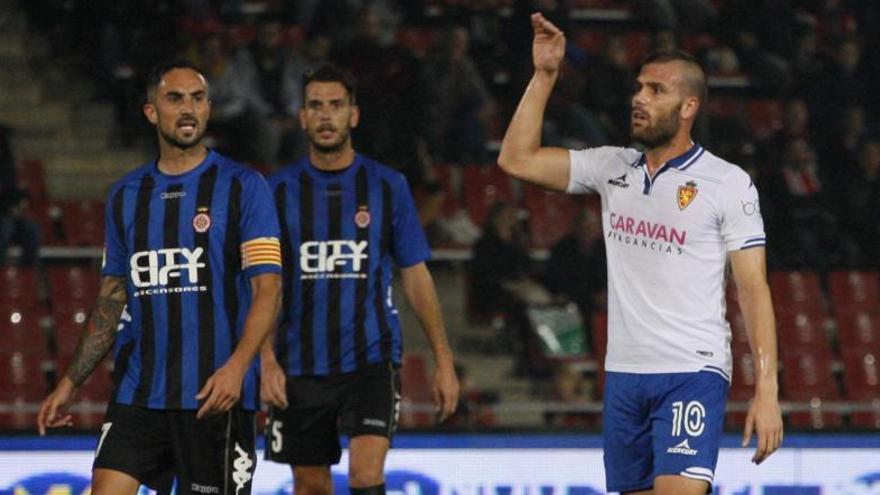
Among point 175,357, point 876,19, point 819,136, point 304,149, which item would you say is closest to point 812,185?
point 819,136

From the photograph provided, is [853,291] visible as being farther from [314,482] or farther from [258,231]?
[258,231]

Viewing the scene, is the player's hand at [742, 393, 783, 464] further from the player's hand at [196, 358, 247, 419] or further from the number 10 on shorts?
the player's hand at [196, 358, 247, 419]

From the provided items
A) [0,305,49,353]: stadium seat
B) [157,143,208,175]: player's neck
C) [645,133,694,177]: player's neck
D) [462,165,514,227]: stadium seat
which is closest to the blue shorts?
[645,133,694,177]: player's neck

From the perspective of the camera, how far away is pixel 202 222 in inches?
228

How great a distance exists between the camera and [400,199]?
7.02 meters

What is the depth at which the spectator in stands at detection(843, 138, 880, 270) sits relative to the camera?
12.7 m

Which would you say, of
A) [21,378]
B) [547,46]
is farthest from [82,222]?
[547,46]

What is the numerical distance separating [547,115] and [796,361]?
2643 millimetres

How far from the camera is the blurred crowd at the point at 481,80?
12.4m

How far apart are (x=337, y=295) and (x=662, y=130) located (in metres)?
1.71

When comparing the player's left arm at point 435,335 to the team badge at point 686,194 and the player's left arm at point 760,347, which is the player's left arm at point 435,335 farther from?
the player's left arm at point 760,347

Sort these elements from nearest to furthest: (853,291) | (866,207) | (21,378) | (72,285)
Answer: (21,378) < (72,285) < (853,291) < (866,207)

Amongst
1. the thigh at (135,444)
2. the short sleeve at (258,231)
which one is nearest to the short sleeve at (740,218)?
the short sleeve at (258,231)

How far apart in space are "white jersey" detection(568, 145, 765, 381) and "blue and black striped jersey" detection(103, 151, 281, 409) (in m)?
1.13
